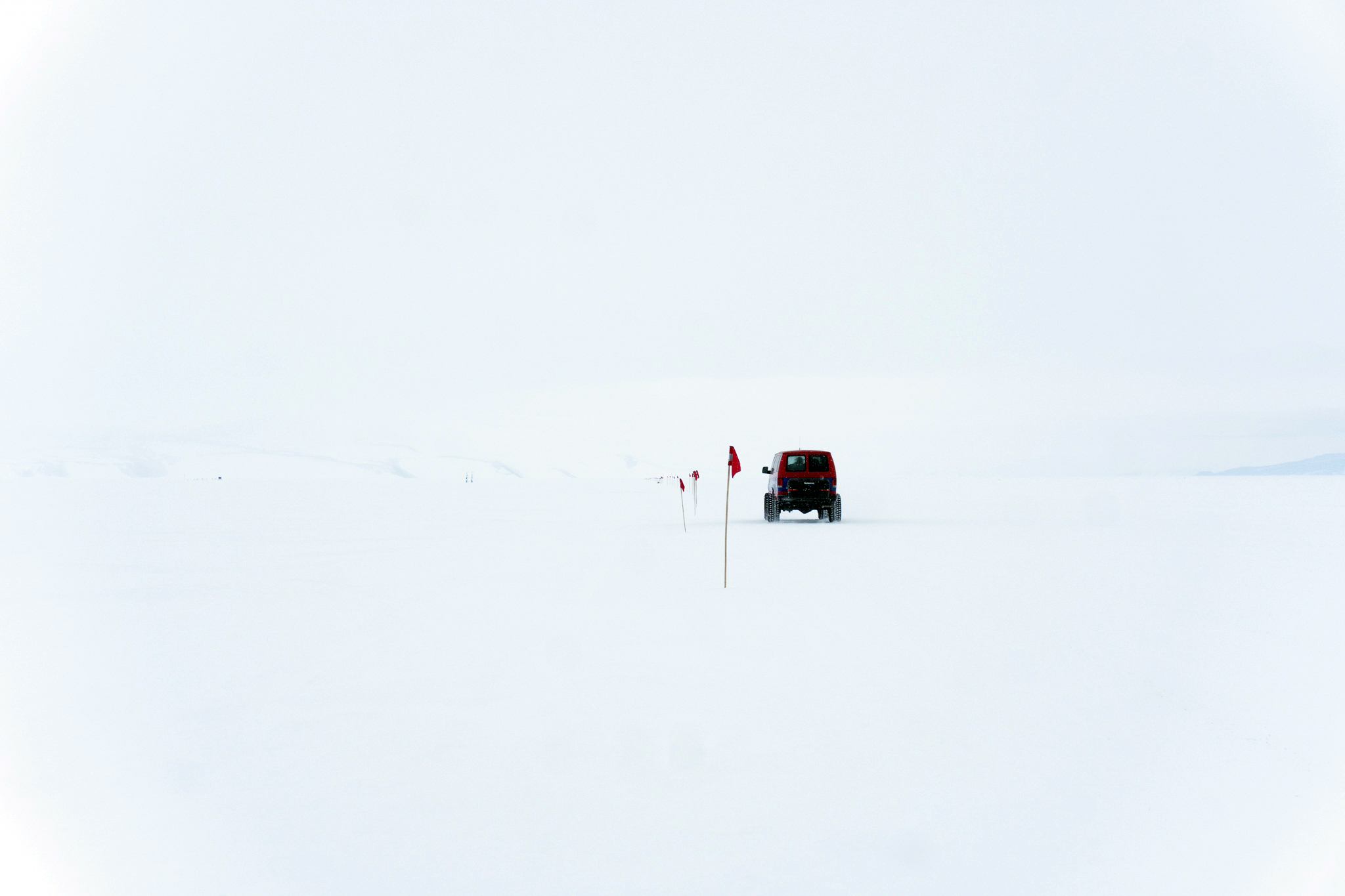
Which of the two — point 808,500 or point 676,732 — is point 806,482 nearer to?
point 808,500

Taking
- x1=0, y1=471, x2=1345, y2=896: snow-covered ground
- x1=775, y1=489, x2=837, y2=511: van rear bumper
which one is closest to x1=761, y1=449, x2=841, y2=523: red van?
x1=775, y1=489, x2=837, y2=511: van rear bumper

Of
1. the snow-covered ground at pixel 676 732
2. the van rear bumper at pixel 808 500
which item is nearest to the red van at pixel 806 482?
the van rear bumper at pixel 808 500

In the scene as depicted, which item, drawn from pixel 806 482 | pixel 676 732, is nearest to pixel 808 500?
pixel 806 482

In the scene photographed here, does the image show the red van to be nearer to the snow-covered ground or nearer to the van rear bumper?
the van rear bumper

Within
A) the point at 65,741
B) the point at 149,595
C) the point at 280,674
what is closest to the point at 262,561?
the point at 149,595

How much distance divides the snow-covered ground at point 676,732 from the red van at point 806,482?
12224mm

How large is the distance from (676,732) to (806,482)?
70.7 ft

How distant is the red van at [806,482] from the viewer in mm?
27719

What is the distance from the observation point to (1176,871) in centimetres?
453

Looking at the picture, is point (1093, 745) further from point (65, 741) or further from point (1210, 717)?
point (65, 741)

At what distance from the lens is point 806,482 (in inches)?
1094

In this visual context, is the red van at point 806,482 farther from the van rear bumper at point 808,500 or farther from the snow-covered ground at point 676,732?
the snow-covered ground at point 676,732

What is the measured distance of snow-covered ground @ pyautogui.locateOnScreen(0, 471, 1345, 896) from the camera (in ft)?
15.3

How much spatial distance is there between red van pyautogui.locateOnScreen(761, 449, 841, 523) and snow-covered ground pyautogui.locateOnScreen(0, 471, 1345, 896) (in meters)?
12.2
